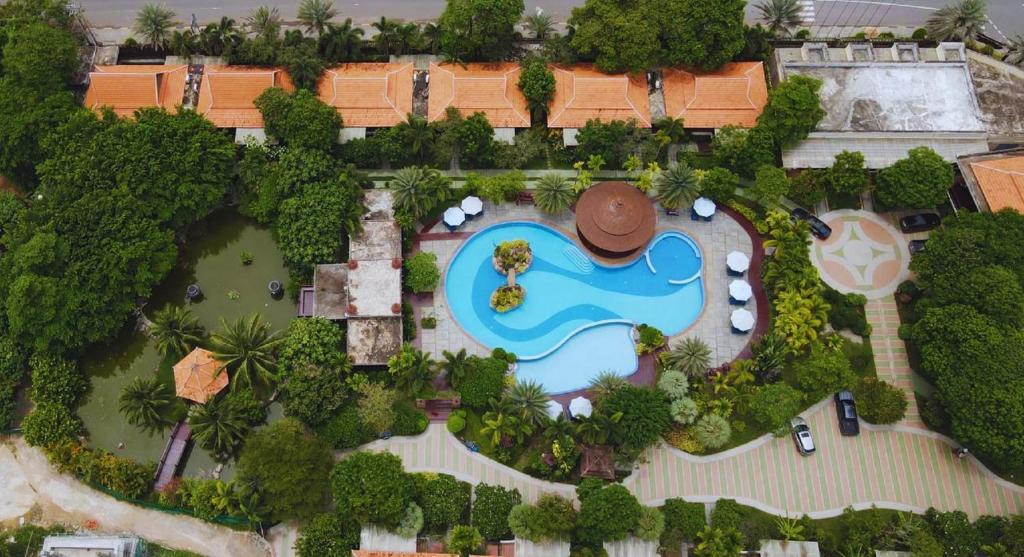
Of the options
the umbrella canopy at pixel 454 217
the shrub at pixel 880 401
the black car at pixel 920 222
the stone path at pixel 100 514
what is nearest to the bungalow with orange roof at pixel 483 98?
the umbrella canopy at pixel 454 217

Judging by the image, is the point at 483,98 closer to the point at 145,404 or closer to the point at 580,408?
the point at 580,408

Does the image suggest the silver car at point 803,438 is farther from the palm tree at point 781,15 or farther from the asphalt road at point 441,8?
the asphalt road at point 441,8

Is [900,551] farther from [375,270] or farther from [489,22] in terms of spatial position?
[489,22]

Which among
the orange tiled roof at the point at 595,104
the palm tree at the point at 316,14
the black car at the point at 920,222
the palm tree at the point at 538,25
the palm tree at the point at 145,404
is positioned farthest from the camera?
the palm tree at the point at 538,25

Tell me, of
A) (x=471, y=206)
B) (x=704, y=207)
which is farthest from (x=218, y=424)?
(x=704, y=207)

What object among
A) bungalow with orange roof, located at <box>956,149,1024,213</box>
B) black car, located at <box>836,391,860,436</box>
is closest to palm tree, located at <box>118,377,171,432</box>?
black car, located at <box>836,391,860,436</box>

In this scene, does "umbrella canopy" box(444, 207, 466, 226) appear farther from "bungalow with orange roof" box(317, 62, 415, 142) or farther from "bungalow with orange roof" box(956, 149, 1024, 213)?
"bungalow with orange roof" box(956, 149, 1024, 213)

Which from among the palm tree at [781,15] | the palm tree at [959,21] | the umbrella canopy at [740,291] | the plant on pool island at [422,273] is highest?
the palm tree at [781,15]
